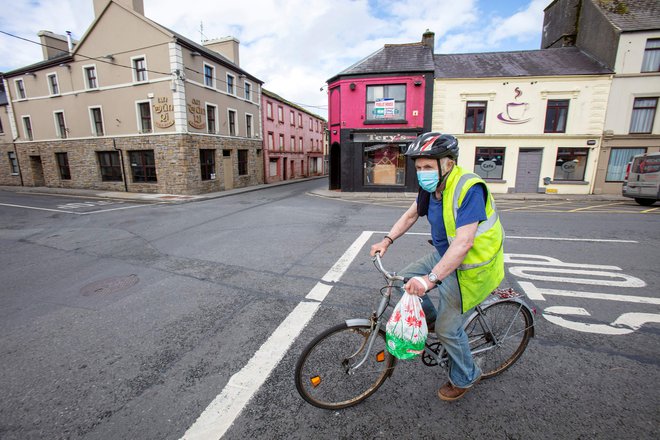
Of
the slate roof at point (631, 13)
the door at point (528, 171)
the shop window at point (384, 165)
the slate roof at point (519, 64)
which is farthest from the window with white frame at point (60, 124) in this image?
the slate roof at point (631, 13)

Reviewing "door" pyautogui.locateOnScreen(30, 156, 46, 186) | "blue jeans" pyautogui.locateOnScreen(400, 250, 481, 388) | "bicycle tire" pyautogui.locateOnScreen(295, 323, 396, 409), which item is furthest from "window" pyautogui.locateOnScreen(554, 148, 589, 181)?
"door" pyautogui.locateOnScreen(30, 156, 46, 186)

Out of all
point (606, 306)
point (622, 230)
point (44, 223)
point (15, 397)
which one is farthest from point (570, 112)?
point (44, 223)

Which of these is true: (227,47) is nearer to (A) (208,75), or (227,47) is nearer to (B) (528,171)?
(A) (208,75)

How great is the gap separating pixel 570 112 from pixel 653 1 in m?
7.87

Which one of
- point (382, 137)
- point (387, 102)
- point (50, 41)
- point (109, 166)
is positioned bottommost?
point (109, 166)

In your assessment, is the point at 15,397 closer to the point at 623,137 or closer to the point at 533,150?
→ the point at 533,150

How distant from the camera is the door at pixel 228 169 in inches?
860

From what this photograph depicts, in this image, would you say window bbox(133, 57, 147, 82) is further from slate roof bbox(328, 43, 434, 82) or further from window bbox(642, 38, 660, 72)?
window bbox(642, 38, 660, 72)

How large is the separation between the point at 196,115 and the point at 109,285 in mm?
16382

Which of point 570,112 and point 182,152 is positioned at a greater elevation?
point 570,112

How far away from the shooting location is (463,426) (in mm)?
2189

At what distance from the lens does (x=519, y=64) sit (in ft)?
62.0

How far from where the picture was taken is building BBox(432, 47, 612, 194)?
17734 mm

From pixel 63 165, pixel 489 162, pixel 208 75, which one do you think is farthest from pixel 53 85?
pixel 489 162
